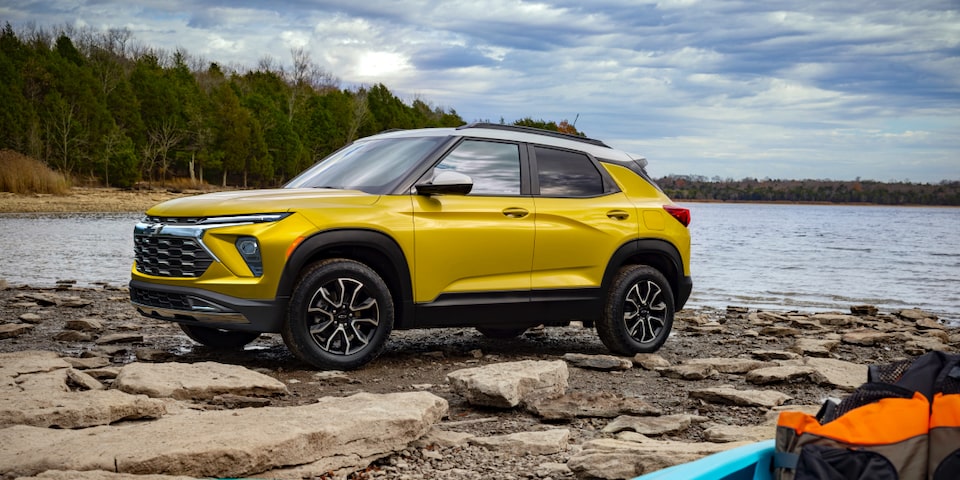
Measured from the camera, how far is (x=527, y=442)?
5293mm

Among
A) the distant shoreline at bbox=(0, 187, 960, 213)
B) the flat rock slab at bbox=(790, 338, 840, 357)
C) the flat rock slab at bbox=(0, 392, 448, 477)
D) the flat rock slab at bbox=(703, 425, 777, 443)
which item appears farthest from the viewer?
the distant shoreline at bbox=(0, 187, 960, 213)

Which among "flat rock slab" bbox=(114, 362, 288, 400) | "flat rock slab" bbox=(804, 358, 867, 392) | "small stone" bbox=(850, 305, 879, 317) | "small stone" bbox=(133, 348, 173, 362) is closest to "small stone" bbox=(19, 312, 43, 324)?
"small stone" bbox=(133, 348, 173, 362)

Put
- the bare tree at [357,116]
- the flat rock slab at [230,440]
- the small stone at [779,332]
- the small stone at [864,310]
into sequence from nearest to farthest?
the flat rock slab at [230,440], the small stone at [779,332], the small stone at [864,310], the bare tree at [357,116]

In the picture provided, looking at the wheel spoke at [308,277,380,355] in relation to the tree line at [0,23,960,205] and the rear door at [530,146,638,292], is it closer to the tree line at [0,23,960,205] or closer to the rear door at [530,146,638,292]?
the rear door at [530,146,638,292]

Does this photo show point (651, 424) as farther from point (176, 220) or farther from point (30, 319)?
point (30, 319)

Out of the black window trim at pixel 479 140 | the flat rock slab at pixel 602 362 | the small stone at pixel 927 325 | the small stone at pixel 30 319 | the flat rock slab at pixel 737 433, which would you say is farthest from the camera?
the small stone at pixel 927 325

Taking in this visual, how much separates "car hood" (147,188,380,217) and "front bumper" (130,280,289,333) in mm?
587

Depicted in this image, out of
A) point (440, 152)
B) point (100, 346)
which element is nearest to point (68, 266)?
point (100, 346)

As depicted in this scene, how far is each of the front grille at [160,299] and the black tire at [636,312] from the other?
3.61 meters

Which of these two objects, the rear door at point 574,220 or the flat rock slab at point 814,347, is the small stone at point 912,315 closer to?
the flat rock slab at point 814,347

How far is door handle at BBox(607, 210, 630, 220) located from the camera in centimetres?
856

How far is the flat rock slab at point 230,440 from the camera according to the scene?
4.32 meters

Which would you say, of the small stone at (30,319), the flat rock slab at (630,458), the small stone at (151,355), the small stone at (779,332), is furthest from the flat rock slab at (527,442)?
the small stone at (30,319)

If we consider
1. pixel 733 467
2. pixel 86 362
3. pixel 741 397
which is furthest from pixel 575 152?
pixel 733 467
